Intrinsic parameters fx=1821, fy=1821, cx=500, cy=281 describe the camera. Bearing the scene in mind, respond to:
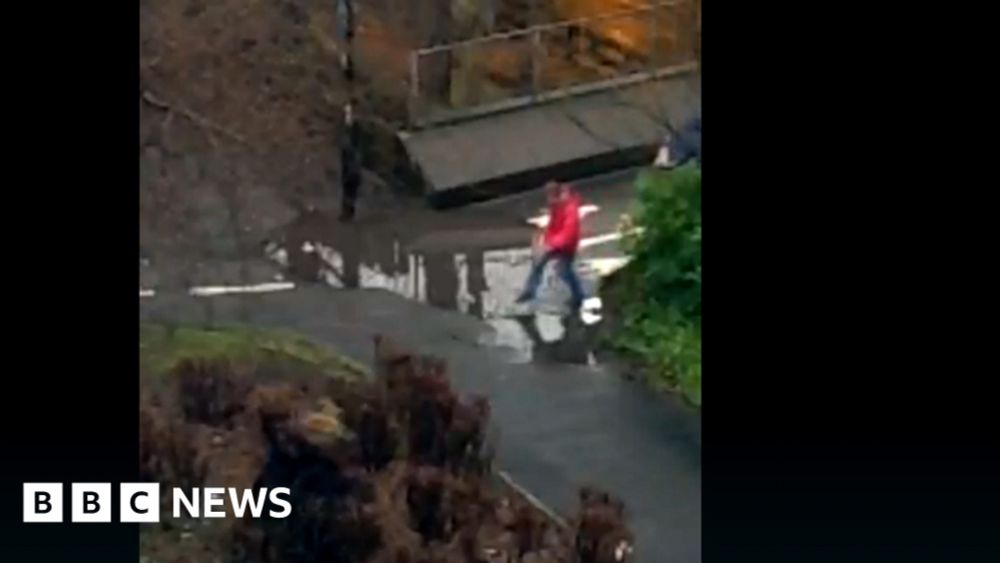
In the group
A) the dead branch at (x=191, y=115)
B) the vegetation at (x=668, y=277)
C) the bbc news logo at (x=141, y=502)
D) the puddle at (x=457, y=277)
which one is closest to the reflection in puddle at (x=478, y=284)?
the puddle at (x=457, y=277)

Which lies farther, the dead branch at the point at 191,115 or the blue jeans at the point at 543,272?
the blue jeans at the point at 543,272

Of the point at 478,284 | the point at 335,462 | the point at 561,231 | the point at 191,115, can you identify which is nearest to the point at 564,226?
the point at 561,231

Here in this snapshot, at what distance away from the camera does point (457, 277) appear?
5.27 metres

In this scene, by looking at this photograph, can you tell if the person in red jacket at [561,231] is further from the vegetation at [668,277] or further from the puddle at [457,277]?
the vegetation at [668,277]

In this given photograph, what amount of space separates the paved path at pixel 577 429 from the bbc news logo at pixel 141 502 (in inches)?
19.7

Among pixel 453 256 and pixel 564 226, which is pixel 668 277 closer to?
pixel 564 226

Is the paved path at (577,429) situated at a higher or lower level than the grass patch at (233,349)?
lower

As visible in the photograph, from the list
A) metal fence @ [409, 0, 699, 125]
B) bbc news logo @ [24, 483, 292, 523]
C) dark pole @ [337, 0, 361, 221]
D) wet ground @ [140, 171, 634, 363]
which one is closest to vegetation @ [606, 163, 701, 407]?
wet ground @ [140, 171, 634, 363]

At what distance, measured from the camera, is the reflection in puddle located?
526 cm

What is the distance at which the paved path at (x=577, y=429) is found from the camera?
208 inches

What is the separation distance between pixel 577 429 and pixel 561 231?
58 cm

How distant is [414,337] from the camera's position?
5270 mm

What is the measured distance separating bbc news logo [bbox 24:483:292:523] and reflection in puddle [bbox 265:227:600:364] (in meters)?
0.65
